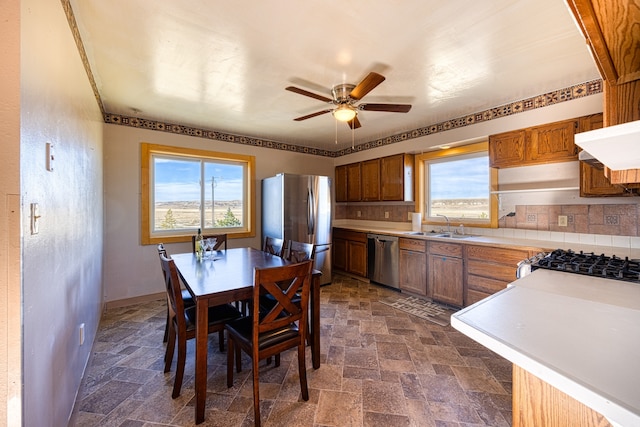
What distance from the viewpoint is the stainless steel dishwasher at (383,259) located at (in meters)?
3.82

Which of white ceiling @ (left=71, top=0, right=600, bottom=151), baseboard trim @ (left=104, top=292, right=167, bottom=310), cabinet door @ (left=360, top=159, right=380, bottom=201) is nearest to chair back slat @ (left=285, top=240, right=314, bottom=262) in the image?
white ceiling @ (left=71, top=0, right=600, bottom=151)

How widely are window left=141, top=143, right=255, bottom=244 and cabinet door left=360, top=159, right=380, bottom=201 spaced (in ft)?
6.53

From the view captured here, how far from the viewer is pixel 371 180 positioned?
4.55m

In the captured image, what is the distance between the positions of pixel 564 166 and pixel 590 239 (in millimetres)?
789

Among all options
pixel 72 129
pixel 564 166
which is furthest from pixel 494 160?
pixel 72 129

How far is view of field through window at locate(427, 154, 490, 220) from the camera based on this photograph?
3453 millimetres

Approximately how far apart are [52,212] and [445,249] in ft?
11.6

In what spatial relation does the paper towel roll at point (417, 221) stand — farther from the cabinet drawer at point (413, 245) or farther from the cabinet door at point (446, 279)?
the cabinet door at point (446, 279)

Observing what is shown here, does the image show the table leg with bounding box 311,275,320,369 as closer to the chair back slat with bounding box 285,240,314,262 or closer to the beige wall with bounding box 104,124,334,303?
the chair back slat with bounding box 285,240,314,262

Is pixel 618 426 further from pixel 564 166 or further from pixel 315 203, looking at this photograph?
pixel 315 203

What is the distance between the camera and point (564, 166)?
2717mm

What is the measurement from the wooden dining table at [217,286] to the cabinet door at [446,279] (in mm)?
1964

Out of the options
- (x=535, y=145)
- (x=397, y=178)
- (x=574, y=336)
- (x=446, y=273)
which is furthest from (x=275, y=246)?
(x=535, y=145)

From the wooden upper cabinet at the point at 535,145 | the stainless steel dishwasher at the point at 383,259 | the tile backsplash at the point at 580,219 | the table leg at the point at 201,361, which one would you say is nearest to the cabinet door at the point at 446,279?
the stainless steel dishwasher at the point at 383,259
